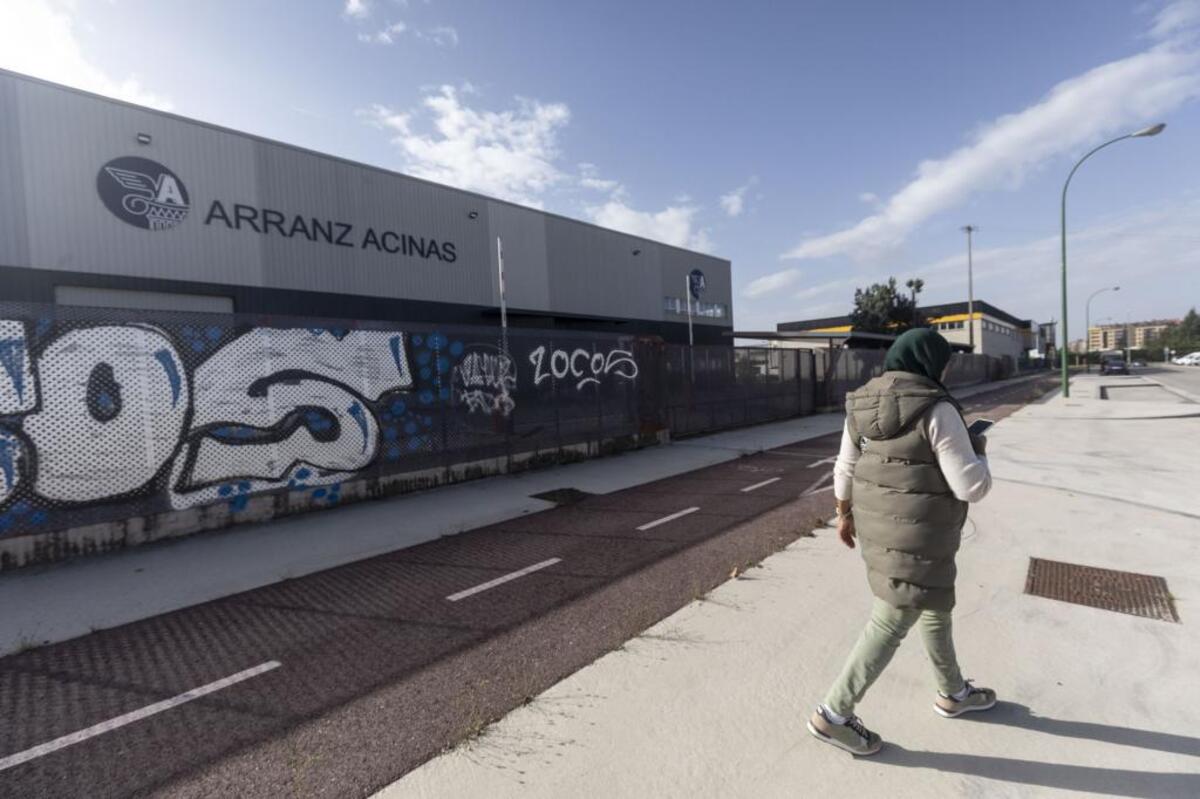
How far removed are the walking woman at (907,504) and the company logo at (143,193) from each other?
1714 cm

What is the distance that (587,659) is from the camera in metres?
3.29

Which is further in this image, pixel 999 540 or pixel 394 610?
pixel 999 540

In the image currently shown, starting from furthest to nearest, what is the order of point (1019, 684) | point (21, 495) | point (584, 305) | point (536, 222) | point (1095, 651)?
point (584, 305)
point (536, 222)
point (21, 495)
point (1095, 651)
point (1019, 684)

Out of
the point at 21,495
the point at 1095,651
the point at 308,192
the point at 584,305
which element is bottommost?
the point at 1095,651

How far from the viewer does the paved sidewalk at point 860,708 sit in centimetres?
227

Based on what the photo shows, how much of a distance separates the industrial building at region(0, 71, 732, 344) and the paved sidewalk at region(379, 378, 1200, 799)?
568 inches

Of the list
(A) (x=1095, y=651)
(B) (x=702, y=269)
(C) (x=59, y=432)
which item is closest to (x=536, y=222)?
(B) (x=702, y=269)

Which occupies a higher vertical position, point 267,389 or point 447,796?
point 267,389

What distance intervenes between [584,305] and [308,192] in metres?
11.9

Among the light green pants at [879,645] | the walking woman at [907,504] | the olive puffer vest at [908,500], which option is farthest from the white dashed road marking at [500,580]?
the olive puffer vest at [908,500]

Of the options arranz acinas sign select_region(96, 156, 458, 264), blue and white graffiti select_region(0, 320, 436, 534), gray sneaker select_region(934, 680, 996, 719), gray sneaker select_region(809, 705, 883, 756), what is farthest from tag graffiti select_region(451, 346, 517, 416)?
arranz acinas sign select_region(96, 156, 458, 264)

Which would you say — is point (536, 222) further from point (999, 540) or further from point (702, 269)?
point (999, 540)

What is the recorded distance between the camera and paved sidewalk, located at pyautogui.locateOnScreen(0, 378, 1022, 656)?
4289 mm

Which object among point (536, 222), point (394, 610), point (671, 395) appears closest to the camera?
point (394, 610)
